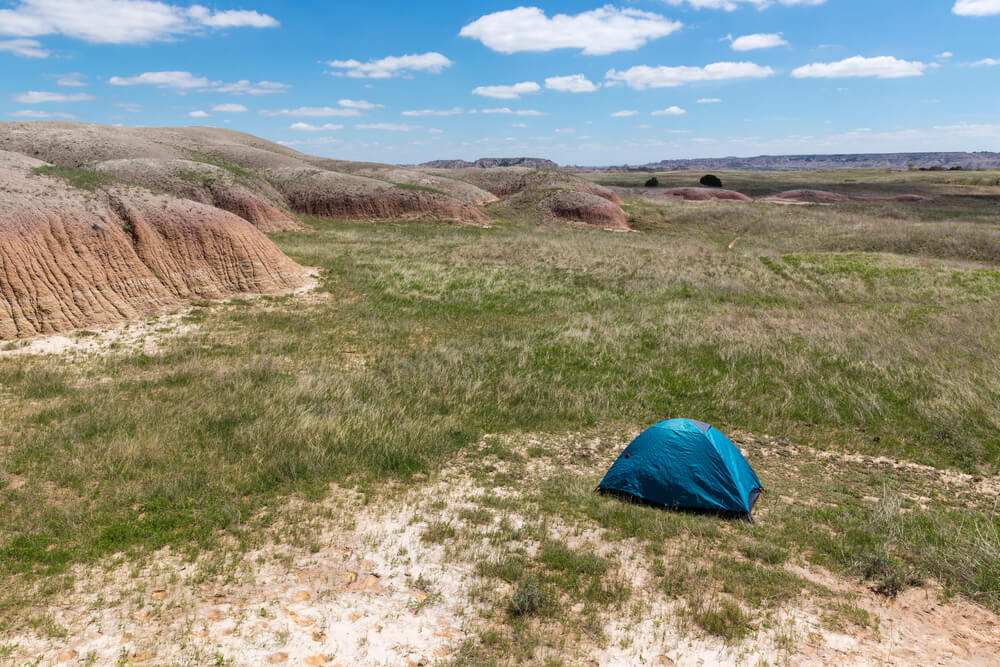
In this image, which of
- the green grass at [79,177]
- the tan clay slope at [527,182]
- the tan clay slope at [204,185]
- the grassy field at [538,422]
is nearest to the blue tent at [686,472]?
the grassy field at [538,422]

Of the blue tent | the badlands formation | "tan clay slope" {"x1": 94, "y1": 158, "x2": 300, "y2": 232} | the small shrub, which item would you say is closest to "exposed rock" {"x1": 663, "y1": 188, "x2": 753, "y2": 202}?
"tan clay slope" {"x1": 94, "y1": 158, "x2": 300, "y2": 232}

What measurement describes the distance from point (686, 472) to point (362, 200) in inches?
1840

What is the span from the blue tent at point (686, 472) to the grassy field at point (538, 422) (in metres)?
0.53

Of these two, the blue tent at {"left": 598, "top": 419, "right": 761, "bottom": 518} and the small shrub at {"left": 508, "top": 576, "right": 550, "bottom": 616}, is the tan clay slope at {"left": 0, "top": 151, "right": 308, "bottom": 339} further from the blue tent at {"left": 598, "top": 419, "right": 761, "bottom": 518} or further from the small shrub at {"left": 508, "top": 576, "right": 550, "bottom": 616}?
the blue tent at {"left": 598, "top": 419, "right": 761, "bottom": 518}

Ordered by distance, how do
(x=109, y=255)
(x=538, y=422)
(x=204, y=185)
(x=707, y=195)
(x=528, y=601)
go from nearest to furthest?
(x=528, y=601) < (x=538, y=422) < (x=109, y=255) < (x=204, y=185) < (x=707, y=195)

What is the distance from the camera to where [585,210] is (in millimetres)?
56312

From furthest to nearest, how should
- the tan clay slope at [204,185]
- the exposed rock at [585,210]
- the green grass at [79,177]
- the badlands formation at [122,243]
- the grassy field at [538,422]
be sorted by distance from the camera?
the exposed rock at [585,210] → the tan clay slope at [204,185] → the green grass at [79,177] → the badlands formation at [122,243] → the grassy field at [538,422]

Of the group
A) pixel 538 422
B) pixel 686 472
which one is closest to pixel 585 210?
pixel 538 422

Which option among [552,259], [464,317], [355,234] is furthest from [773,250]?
[355,234]

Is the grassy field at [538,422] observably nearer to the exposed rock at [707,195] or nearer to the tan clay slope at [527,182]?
the tan clay slope at [527,182]

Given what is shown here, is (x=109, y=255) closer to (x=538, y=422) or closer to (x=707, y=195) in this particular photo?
(x=538, y=422)

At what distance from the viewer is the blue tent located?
Result: 33.0 feet

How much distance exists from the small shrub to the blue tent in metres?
3.64

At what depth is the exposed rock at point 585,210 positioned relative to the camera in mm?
55375
